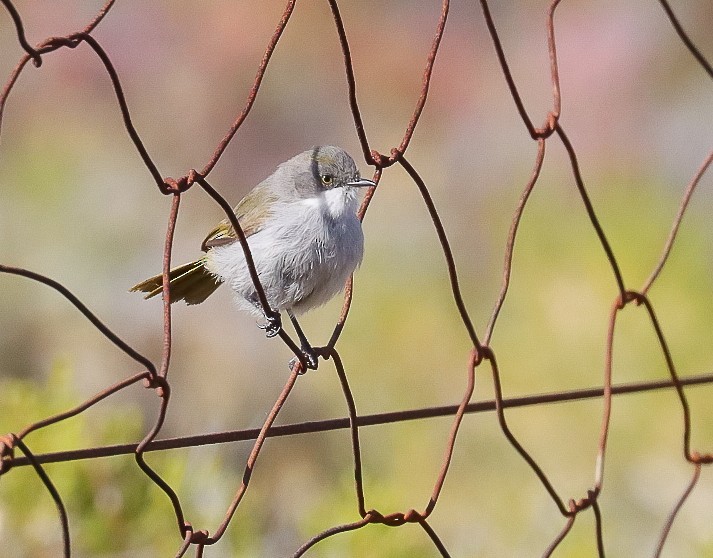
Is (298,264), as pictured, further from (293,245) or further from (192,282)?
(192,282)

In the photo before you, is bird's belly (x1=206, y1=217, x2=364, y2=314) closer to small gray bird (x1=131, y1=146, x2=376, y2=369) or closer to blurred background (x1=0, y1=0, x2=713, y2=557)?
small gray bird (x1=131, y1=146, x2=376, y2=369)

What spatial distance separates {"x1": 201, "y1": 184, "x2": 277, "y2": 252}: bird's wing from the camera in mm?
2334

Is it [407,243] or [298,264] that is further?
[407,243]

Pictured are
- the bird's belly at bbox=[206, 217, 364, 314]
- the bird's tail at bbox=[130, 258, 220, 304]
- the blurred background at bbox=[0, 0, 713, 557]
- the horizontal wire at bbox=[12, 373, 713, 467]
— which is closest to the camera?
the horizontal wire at bbox=[12, 373, 713, 467]

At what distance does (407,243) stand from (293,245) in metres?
2.72

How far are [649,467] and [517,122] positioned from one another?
208cm

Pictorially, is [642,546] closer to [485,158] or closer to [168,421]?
[168,421]

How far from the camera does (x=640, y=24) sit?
566 cm

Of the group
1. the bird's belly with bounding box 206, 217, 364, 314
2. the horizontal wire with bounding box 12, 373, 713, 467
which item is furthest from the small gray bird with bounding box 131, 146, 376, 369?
the horizontal wire with bounding box 12, 373, 713, 467

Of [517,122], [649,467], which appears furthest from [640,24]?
[649,467]

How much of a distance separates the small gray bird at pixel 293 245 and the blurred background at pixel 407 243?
2.15 feet

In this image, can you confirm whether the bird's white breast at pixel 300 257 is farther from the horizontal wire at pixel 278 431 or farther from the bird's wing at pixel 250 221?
the horizontal wire at pixel 278 431

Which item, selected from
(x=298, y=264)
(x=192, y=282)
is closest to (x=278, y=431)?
(x=298, y=264)

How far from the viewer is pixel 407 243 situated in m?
4.92
